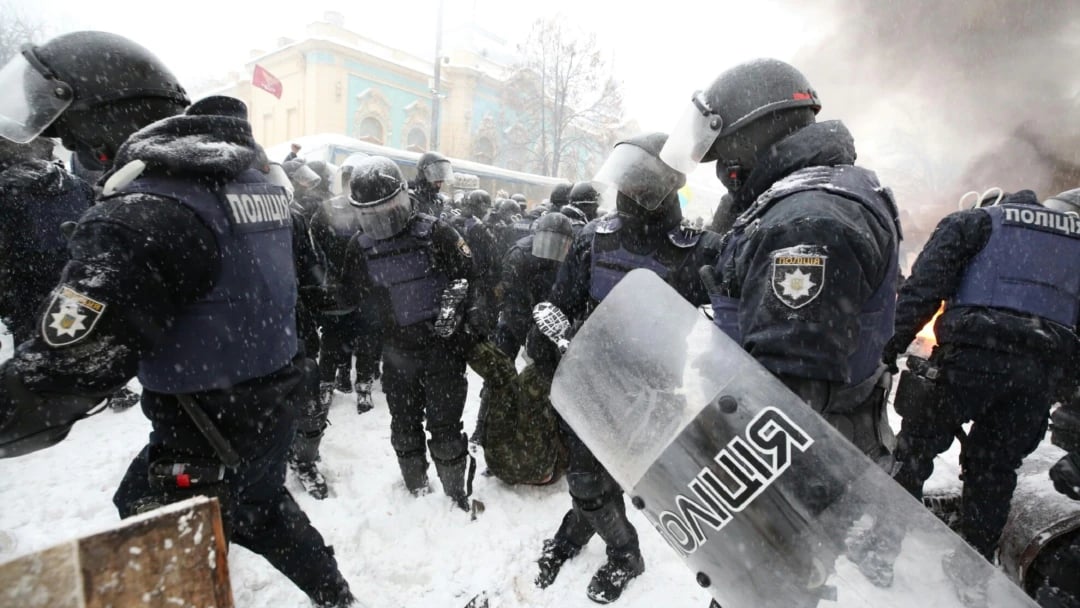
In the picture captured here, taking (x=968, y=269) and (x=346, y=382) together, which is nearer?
(x=968, y=269)

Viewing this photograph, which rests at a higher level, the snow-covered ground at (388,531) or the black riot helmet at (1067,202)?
the black riot helmet at (1067,202)

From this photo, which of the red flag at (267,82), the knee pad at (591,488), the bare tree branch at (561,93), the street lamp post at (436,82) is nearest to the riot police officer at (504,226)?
the knee pad at (591,488)

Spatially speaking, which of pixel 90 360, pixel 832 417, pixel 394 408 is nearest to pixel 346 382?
pixel 394 408

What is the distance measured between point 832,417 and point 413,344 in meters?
2.29

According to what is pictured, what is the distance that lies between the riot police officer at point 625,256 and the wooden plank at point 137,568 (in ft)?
6.41

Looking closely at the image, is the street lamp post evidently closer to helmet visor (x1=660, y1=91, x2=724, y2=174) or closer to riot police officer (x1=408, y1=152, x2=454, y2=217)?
riot police officer (x1=408, y1=152, x2=454, y2=217)

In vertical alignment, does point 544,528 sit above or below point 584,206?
below

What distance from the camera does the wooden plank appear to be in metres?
0.61

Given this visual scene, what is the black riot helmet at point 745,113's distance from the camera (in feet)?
5.45

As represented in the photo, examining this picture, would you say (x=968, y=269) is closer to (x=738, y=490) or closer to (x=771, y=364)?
(x=771, y=364)

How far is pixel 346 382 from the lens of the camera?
5270mm

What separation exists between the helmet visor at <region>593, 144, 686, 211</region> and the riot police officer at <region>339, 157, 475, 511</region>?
1.10 m

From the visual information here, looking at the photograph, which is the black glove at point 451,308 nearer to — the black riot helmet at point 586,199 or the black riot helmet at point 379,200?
the black riot helmet at point 379,200

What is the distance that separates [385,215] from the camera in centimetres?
302
